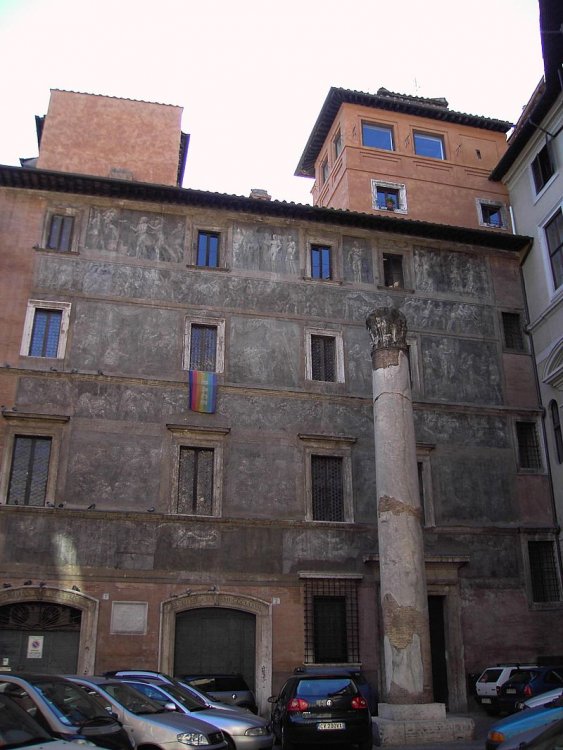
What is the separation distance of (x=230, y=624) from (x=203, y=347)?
704cm

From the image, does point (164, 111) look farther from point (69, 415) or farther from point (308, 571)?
point (308, 571)

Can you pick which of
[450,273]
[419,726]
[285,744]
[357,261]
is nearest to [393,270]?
[357,261]

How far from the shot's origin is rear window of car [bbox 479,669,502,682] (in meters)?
16.8

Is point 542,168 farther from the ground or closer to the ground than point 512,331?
farther from the ground

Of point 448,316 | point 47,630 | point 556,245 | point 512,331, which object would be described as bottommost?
point 47,630

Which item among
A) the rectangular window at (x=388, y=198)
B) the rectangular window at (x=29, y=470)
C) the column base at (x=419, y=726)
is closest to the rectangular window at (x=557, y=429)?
the rectangular window at (x=388, y=198)

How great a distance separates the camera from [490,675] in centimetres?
1705

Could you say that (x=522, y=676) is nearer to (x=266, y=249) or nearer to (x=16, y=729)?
(x=16, y=729)

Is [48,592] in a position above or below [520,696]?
above

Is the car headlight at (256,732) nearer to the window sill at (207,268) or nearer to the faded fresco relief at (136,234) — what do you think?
the window sill at (207,268)

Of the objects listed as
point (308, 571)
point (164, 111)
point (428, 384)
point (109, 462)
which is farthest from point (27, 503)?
point (164, 111)

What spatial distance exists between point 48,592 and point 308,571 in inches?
→ 236

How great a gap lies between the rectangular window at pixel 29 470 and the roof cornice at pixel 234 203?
7.25 meters

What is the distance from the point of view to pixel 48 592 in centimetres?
1620
